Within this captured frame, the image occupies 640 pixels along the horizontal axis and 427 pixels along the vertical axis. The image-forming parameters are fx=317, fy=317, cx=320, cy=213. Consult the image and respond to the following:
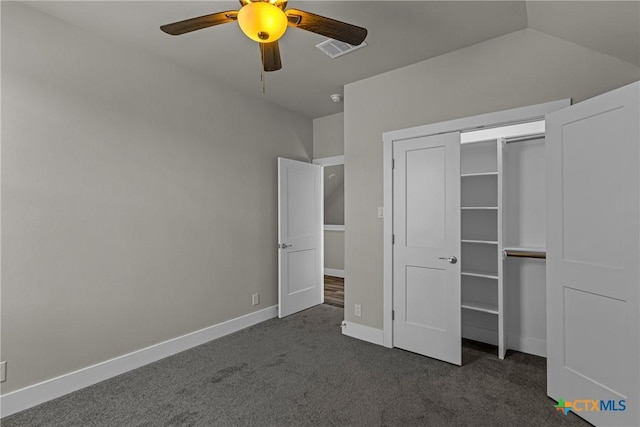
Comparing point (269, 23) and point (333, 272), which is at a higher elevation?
point (269, 23)

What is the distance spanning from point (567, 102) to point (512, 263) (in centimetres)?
155

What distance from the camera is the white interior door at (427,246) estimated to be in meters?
2.79

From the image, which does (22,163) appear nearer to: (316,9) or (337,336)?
(316,9)

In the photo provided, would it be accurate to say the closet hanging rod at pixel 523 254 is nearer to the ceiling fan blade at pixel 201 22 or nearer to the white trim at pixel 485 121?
the white trim at pixel 485 121

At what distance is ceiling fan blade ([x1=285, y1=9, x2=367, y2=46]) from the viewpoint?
1.63 metres

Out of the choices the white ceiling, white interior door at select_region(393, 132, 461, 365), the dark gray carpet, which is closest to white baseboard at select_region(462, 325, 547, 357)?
the dark gray carpet

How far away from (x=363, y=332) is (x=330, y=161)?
2364 mm

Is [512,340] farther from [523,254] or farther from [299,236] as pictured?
[299,236]

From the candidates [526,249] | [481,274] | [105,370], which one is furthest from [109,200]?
[526,249]

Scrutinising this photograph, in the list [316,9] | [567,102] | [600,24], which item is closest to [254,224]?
[316,9]

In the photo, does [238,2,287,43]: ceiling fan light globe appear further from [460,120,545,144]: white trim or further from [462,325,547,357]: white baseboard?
[462,325,547,357]: white baseboard

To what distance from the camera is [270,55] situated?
1911 millimetres

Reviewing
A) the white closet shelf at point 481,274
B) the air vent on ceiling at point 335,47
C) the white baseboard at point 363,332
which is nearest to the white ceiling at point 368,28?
the air vent on ceiling at point 335,47

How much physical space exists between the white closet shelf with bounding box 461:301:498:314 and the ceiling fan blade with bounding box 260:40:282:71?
111 inches
